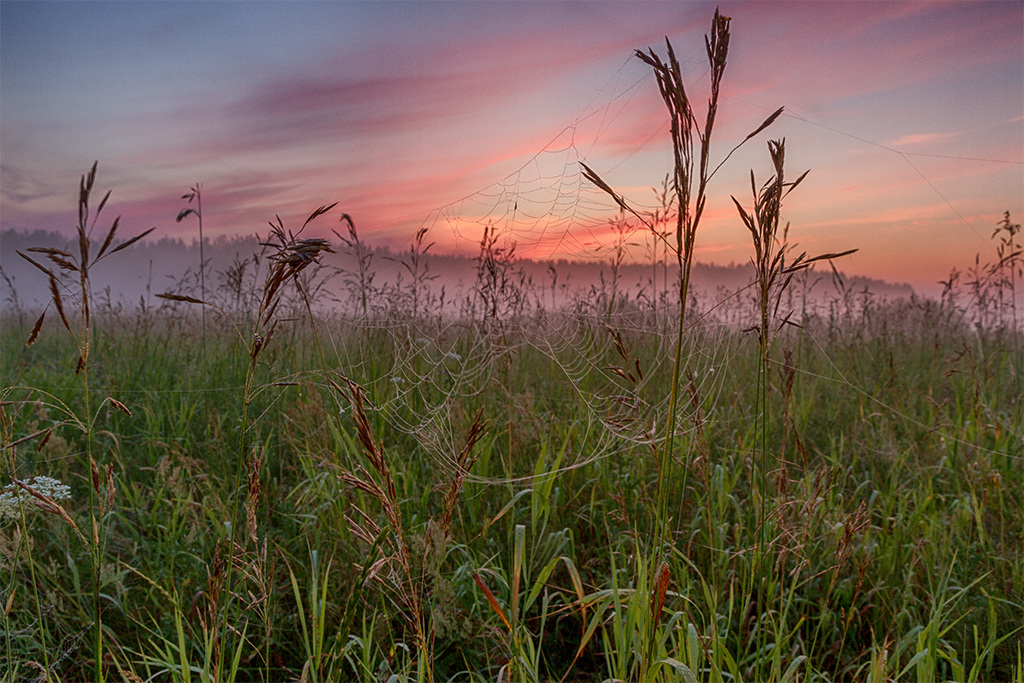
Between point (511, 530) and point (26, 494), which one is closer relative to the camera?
point (26, 494)

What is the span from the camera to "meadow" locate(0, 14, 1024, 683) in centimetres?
146

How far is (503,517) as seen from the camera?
246cm

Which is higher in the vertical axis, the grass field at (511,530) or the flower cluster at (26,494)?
the flower cluster at (26,494)

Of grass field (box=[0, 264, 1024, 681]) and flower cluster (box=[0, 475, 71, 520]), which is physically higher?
flower cluster (box=[0, 475, 71, 520])

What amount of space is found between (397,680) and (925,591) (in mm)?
1868

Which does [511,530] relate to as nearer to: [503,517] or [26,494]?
[503,517]

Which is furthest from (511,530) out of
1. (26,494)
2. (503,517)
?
(26,494)

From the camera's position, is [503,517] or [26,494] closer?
[26,494]

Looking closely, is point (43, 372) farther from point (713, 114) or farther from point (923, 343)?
point (923, 343)

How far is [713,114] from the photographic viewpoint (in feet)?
3.50

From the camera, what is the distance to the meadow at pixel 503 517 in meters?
1.46

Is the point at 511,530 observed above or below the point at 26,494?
below

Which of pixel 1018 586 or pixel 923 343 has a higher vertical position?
pixel 923 343

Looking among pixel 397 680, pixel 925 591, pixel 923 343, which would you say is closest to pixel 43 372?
pixel 397 680
